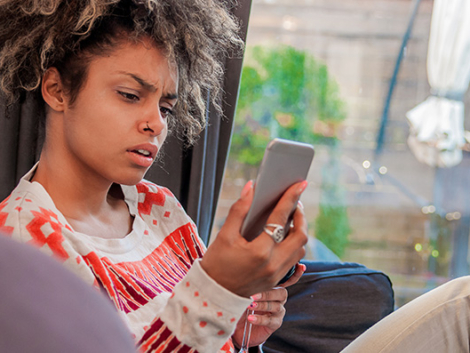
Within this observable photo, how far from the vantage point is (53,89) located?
108 centimetres

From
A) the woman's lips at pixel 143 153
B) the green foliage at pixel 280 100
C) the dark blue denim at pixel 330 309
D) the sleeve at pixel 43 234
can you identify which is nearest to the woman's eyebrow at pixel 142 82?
the woman's lips at pixel 143 153

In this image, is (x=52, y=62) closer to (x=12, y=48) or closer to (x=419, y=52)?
(x=12, y=48)

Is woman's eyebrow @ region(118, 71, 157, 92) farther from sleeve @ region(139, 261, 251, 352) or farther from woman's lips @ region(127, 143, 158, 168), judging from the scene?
sleeve @ region(139, 261, 251, 352)

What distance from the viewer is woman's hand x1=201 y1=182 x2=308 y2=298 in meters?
0.73

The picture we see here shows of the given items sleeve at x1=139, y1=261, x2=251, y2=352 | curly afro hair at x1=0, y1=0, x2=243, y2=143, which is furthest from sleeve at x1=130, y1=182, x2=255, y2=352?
curly afro hair at x1=0, y1=0, x2=243, y2=143

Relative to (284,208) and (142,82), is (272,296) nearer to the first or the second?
(284,208)

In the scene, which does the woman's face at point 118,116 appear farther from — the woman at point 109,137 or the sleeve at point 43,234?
the sleeve at point 43,234

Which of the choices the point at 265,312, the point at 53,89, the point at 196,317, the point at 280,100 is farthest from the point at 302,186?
the point at 280,100

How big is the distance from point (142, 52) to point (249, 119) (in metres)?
1.86

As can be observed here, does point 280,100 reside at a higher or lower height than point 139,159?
higher

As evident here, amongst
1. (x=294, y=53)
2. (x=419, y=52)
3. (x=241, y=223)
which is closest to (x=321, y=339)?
(x=241, y=223)

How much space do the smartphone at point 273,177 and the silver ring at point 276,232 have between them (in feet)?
0.09

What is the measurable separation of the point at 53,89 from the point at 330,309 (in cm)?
90

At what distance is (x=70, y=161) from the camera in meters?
1.05
